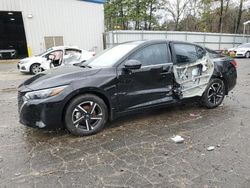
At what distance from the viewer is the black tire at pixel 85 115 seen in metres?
3.54

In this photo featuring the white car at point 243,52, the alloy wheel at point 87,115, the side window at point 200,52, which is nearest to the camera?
the alloy wheel at point 87,115

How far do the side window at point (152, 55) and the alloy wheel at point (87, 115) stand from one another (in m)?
1.12

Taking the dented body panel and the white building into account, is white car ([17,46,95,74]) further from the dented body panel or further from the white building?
the white building

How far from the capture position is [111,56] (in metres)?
4.30

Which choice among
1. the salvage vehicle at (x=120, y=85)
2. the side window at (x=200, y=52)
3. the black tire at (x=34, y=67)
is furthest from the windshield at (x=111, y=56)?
the black tire at (x=34, y=67)

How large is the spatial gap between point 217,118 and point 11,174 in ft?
12.2

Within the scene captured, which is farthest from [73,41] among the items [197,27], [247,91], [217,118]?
[197,27]

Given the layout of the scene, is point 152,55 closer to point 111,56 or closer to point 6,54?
point 111,56

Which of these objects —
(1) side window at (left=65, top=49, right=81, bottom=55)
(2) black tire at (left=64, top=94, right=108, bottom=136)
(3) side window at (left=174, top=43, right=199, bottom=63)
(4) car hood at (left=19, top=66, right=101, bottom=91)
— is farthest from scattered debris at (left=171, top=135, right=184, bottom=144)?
(1) side window at (left=65, top=49, right=81, bottom=55)

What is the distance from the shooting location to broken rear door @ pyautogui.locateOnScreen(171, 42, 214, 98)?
4391 millimetres

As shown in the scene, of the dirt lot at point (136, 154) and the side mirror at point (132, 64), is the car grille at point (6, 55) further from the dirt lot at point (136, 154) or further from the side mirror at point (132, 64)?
the side mirror at point (132, 64)

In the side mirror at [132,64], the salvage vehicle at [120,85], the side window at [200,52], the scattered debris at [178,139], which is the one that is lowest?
the scattered debris at [178,139]

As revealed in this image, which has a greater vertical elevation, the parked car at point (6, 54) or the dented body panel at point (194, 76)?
the dented body panel at point (194, 76)

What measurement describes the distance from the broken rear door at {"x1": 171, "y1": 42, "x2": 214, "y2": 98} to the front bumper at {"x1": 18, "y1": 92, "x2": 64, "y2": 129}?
2.31m
